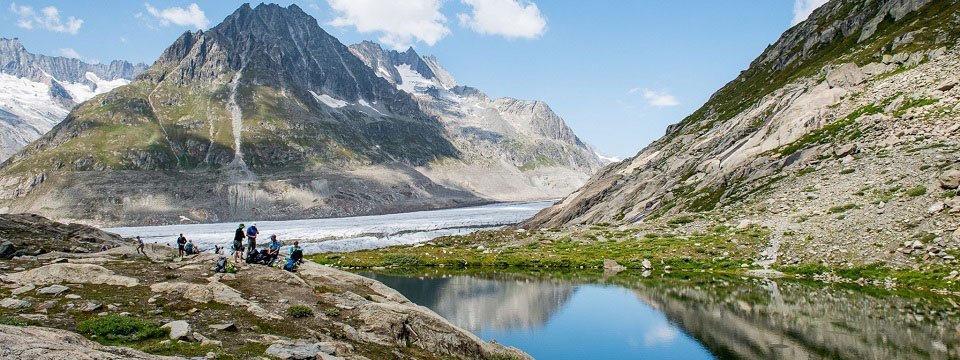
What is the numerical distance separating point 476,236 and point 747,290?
207 feet

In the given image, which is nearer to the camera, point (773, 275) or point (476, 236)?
point (773, 275)

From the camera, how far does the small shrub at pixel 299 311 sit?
24.5 m

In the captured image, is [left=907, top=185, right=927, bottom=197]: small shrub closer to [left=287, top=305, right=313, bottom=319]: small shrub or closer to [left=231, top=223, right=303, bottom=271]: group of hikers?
[left=231, top=223, right=303, bottom=271]: group of hikers

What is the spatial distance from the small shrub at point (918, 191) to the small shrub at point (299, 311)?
201 ft

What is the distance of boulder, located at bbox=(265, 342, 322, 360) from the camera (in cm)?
1830

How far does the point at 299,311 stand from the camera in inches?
967

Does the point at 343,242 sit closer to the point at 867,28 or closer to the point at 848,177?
the point at 848,177

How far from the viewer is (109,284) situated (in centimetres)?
2698

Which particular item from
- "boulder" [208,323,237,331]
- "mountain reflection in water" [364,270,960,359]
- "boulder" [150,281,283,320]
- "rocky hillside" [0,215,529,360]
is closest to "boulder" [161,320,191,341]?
"rocky hillside" [0,215,529,360]

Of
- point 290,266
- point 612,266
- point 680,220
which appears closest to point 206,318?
point 290,266

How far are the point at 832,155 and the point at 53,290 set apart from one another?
87093 millimetres

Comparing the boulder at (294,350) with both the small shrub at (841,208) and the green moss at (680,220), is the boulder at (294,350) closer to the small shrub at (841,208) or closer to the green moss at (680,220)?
the small shrub at (841,208)

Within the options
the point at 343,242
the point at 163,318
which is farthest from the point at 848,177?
the point at 343,242

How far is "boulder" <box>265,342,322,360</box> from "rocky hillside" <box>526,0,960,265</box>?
53757 mm
